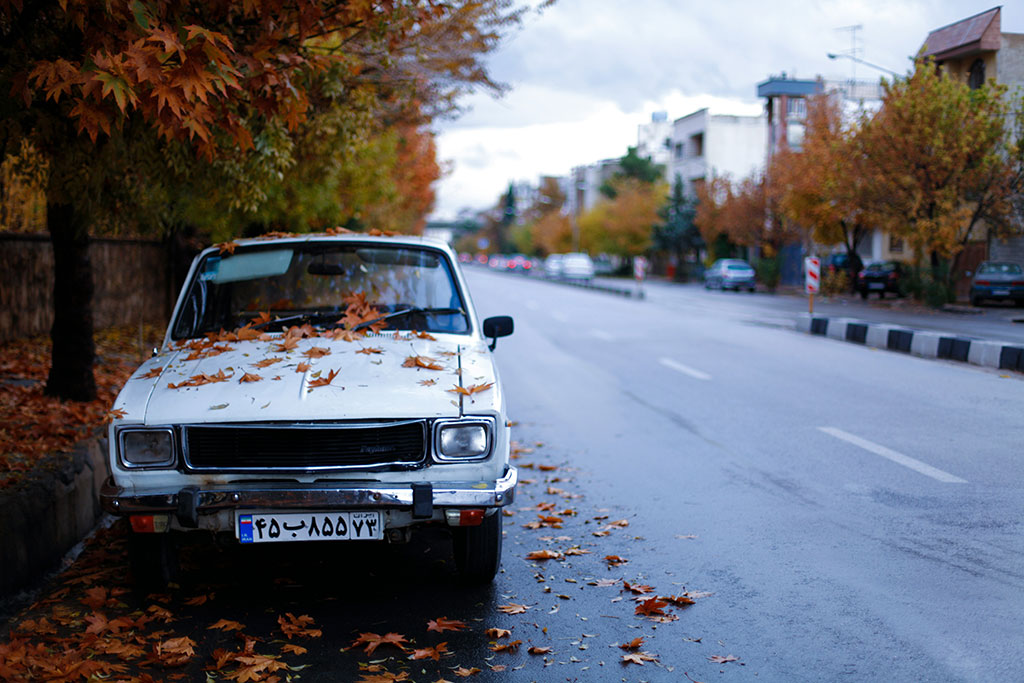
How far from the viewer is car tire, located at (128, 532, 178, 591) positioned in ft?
15.5

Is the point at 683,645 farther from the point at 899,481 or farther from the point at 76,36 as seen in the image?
the point at 76,36

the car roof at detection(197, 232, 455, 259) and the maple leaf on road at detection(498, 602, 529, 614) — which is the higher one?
the car roof at detection(197, 232, 455, 259)

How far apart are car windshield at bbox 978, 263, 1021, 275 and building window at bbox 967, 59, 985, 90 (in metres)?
7.68

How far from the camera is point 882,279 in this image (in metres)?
38.8

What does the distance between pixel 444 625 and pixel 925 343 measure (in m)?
14.5

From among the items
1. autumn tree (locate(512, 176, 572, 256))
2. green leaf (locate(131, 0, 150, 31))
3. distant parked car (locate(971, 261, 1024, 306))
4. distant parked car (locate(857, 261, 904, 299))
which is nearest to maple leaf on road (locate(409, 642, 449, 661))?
green leaf (locate(131, 0, 150, 31))

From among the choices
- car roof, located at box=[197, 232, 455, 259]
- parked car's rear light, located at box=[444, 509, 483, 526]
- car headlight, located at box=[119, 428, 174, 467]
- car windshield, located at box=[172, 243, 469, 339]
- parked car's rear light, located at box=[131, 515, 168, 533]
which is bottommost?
parked car's rear light, located at box=[131, 515, 168, 533]

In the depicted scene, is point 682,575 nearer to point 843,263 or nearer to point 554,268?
point 843,263

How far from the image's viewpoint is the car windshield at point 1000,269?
31.3 meters

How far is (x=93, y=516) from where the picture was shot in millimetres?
6438

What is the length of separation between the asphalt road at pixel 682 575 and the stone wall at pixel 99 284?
25.2ft

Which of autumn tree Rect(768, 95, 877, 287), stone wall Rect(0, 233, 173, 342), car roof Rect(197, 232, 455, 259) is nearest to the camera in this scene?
car roof Rect(197, 232, 455, 259)

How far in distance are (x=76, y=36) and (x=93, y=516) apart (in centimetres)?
305

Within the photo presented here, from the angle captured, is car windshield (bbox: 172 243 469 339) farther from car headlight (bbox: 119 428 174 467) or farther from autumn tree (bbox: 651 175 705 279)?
autumn tree (bbox: 651 175 705 279)
